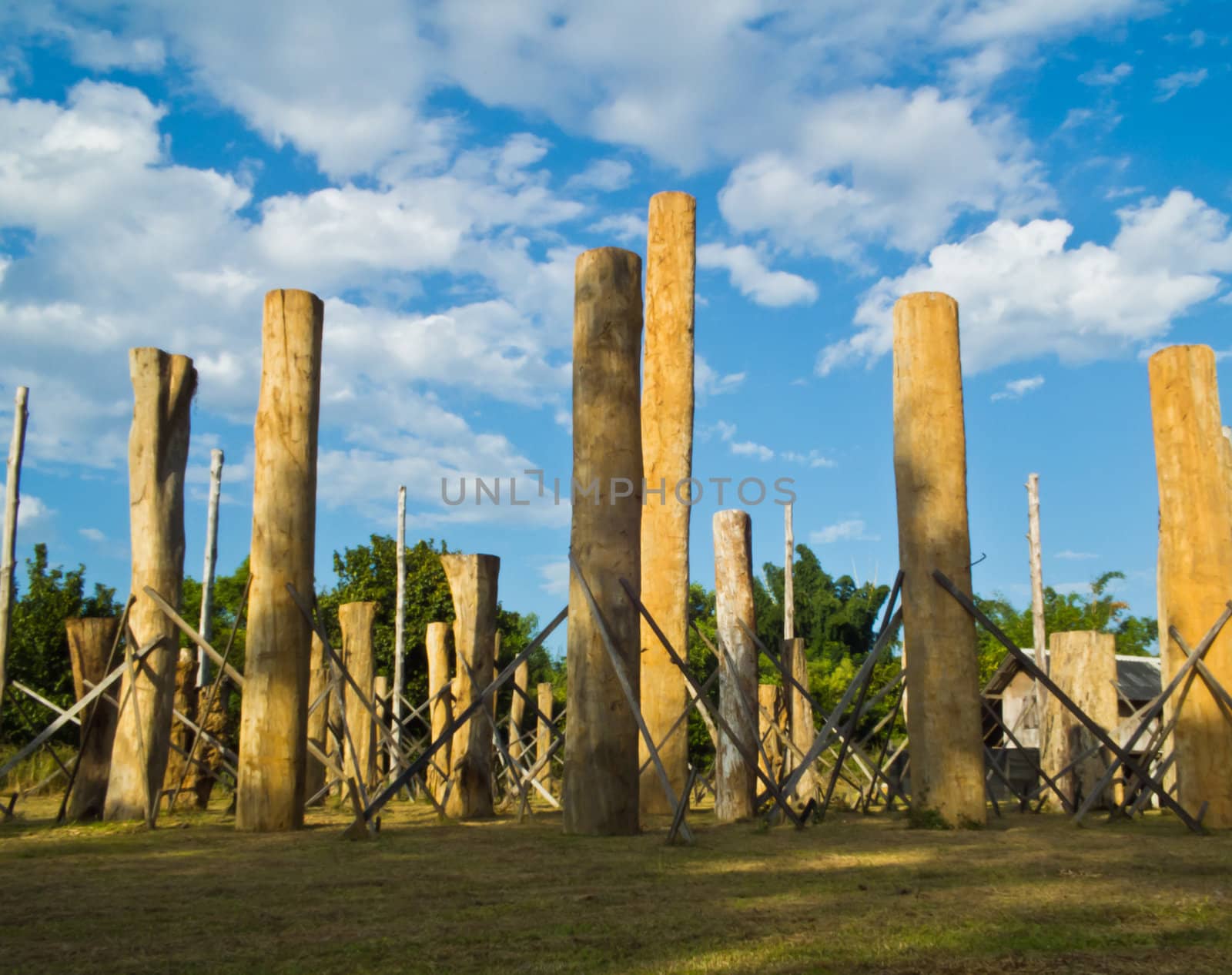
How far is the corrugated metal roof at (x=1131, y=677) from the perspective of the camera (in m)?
22.0

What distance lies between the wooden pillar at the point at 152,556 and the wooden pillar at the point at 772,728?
5336mm

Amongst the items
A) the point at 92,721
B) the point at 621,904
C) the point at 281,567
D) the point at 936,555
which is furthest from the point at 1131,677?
the point at 621,904

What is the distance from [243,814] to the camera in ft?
27.9

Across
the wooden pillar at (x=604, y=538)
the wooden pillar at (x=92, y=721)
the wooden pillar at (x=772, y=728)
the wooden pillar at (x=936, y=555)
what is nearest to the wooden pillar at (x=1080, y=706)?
the wooden pillar at (x=772, y=728)

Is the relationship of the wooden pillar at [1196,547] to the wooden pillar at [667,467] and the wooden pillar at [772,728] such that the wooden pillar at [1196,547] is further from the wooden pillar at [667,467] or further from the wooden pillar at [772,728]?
the wooden pillar at [667,467]

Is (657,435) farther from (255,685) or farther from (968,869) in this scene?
(968,869)

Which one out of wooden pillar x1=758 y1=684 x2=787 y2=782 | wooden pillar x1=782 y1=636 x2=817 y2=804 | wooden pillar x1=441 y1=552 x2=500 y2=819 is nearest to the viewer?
wooden pillar x1=441 y1=552 x2=500 y2=819

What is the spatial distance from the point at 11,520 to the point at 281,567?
5.80m

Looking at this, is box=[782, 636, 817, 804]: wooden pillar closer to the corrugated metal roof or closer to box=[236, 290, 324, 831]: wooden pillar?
box=[236, 290, 324, 831]: wooden pillar

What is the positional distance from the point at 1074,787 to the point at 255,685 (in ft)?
30.0

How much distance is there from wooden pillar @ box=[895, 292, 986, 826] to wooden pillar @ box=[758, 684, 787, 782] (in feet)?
5.51

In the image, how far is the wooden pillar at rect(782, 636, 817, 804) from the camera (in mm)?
12703

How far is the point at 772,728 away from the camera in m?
13.5

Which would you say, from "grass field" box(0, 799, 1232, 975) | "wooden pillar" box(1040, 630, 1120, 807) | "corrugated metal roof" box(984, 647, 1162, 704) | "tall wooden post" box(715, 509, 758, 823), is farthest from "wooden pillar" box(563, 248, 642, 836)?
"corrugated metal roof" box(984, 647, 1162, 704)
